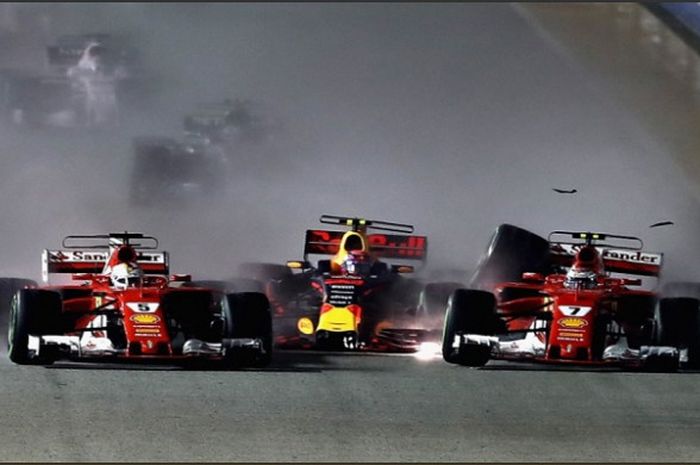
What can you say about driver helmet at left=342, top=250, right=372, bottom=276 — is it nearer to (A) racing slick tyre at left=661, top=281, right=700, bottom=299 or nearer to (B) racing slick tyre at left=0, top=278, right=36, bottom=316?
(A) racing slick tyre at left=661, top=281, right=700, bottom=299

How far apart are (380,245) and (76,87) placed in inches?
343

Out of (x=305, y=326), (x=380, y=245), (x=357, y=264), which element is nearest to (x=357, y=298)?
(x=305, y=326)

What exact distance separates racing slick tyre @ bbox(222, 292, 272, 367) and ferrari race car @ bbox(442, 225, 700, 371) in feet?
5.06

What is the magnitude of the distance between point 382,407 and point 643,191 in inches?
564

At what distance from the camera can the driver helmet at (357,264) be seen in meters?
19.3

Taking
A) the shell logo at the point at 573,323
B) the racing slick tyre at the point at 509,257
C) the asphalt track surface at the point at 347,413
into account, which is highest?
the racing slick tyre at the point at 509,257

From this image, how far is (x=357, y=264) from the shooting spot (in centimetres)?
1934

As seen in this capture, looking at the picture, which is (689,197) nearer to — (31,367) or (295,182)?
(295,182)

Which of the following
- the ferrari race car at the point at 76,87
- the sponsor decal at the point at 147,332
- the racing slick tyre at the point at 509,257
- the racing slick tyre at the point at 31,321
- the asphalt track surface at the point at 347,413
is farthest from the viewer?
the ferrari race car at the point at 76,87

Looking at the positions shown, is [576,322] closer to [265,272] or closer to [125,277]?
[125,277]

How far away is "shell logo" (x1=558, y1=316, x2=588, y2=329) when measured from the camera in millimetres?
16453

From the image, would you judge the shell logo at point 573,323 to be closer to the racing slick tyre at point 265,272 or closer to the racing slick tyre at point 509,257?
the racing slick tyre at point 509,257

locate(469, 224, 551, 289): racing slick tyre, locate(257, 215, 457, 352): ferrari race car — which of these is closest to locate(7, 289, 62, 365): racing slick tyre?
locate(257, 215, 457, 352): ferrari race car

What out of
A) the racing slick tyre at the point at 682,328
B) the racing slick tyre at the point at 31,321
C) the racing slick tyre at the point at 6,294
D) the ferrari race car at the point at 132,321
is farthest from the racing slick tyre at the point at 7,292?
the racing slick tyre at the point at 682,328
